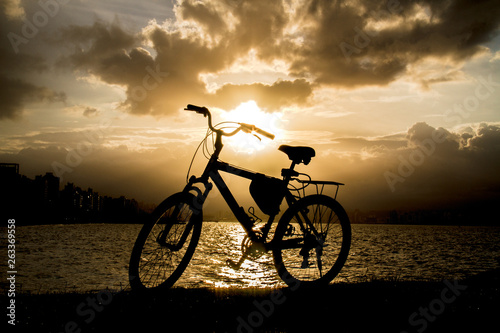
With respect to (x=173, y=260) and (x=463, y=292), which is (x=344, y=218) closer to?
(x=463, y=292)

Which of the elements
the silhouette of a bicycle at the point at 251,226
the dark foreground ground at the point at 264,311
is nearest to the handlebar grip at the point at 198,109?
the silhouette of a bicycle at the point at 251,226

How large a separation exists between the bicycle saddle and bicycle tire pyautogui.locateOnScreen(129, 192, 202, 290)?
160 centimetres

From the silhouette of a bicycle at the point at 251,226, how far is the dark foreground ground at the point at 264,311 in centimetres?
40

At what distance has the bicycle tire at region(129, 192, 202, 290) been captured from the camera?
498 centimetres

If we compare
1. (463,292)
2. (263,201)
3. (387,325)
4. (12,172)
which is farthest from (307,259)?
(12,172)

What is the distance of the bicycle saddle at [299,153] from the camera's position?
557cm

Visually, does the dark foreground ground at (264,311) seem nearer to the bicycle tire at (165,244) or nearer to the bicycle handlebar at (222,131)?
the bicycle tire at (165,244)

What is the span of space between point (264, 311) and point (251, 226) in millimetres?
1367

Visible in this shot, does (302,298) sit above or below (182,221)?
below

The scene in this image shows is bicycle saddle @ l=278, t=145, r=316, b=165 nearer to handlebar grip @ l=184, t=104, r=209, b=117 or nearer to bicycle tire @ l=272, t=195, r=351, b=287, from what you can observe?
bicycle tire @ l=272, t=195, r=351, b=287

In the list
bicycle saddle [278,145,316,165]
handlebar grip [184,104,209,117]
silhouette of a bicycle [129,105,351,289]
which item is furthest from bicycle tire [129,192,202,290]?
bicycle saddle [278,145,316,165]

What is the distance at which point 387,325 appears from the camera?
4160mm

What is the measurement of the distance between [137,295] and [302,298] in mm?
2321

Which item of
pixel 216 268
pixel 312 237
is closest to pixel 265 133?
pixel 312 237
